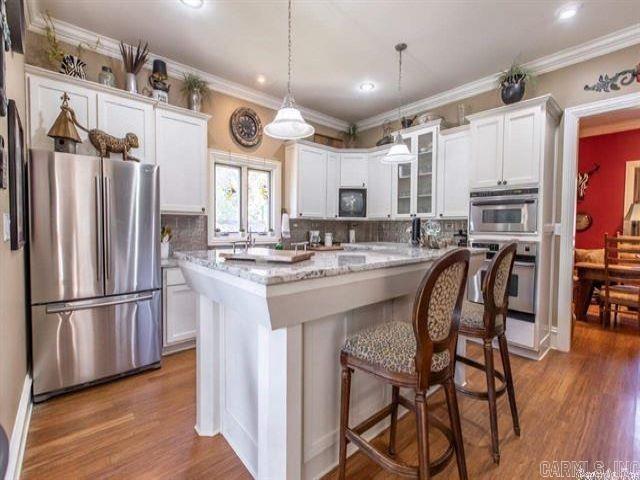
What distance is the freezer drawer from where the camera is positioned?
224 cm

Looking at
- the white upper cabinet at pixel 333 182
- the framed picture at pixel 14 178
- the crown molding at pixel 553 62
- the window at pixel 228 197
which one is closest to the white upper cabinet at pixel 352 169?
the white upper cabinet at pixel 333 182

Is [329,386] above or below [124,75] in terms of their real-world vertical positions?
below

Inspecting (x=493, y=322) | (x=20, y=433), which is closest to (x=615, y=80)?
(x=493, y=322)

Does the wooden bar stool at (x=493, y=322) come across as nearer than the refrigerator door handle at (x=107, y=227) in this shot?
Yes

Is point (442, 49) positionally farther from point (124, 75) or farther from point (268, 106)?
point (124, 75)

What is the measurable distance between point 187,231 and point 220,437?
7.64 feet

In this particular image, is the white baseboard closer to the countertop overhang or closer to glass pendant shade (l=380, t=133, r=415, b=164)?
the countertop overhang

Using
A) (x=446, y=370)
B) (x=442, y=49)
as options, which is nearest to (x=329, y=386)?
(x=446, y=370)

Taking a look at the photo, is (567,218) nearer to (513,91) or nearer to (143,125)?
(513,91)

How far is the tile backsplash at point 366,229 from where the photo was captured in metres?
4.18

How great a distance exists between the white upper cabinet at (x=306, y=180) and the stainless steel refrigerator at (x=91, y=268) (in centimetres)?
194

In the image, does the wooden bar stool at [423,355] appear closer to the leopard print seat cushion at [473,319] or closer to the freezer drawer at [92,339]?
the leopard print seat cushion at [473,319]

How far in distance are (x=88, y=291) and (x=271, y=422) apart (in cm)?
195

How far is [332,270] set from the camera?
129cm
